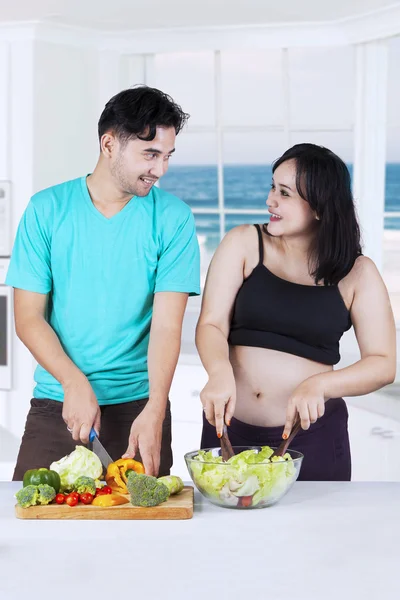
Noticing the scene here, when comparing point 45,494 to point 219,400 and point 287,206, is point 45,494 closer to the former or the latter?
point 219,400

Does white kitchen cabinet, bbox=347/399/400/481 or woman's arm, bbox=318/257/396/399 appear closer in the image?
woman's arm, bbox=318/257/396/399

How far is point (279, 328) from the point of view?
2.17 m

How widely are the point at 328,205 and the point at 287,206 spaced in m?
0.10

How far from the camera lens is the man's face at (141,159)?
2105 millimetres

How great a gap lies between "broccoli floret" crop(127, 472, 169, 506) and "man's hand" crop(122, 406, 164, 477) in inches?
7.9

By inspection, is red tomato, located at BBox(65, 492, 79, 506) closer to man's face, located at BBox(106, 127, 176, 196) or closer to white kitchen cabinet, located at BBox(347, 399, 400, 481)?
man's face, located at BBox(106, 127, 176, 196)

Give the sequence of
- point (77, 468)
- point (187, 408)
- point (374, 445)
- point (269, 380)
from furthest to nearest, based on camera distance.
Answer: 1. point (187, 408)
2. point (374, 445)
3. point (269, 380)
4. point (77, 468)

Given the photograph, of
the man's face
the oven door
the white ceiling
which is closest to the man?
the man's face

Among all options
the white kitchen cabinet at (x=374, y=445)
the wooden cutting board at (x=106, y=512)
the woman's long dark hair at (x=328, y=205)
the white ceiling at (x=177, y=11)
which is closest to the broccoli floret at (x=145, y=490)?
the wooden cutting board at (x=106, y=512)

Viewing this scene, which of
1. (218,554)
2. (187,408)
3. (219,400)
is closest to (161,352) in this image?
(219,400)

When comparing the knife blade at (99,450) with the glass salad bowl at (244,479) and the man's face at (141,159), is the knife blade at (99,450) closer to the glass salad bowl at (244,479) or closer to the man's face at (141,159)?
the glass salad bowl at (244,479)

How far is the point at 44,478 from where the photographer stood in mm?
1714

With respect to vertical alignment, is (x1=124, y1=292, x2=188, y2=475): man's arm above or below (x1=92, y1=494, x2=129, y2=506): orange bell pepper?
above

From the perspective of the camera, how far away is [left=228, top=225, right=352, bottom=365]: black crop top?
2.16m
